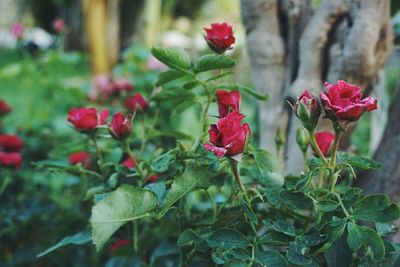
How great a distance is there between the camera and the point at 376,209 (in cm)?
75

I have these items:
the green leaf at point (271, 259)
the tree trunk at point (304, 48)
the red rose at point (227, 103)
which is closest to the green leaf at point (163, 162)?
the red rose at point (227, 103)

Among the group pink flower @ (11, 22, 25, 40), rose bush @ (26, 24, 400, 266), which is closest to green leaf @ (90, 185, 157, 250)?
rose bush @ (26, 24, 400, 266)

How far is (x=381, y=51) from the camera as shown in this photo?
1.17 metres

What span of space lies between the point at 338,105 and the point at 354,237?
0.55 ft

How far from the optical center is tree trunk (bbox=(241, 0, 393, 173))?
3.74ft

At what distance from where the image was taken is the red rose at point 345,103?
2.38 ft

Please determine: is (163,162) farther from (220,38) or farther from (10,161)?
(10,161)

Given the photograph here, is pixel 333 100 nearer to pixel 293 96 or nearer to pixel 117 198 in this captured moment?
pixel 117 198

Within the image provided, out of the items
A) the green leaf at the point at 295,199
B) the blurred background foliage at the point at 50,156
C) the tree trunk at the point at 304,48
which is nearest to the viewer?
the green leaf at the point at 295,199

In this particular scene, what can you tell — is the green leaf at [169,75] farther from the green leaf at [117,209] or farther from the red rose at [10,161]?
the red rose at [10,161]

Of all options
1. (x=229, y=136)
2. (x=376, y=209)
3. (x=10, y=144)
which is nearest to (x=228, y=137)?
(x=229, y=136)

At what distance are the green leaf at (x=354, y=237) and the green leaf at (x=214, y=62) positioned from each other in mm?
306

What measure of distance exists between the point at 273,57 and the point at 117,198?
65cm

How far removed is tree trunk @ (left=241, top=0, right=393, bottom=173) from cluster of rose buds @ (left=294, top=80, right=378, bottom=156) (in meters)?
0.41
